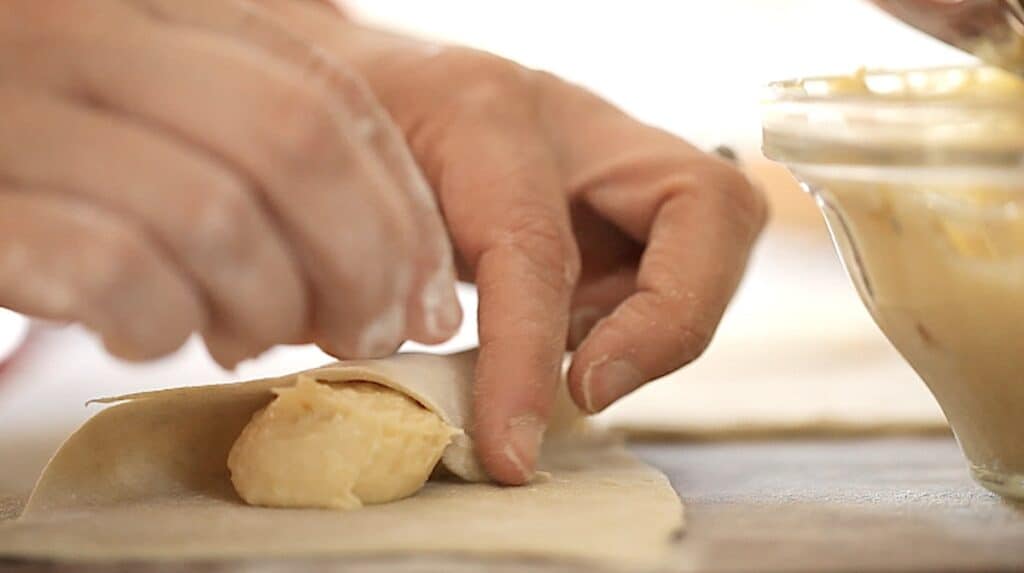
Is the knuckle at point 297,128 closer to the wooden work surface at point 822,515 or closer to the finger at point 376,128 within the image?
the finger at point 376,128

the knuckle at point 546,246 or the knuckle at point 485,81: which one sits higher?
the knuckle at point 485,81

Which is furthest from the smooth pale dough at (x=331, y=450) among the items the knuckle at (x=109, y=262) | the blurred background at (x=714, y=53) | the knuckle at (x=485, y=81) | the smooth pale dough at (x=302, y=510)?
the blurred background at (x=714, y=53)

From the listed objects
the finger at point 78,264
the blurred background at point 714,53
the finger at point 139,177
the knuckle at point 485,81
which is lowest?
the blurred background at point 714,53

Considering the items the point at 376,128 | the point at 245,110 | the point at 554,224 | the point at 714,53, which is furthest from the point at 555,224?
the point at 714,53

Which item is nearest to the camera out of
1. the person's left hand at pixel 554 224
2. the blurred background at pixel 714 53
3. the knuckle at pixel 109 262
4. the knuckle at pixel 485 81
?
the knuckle at pixel 109 262

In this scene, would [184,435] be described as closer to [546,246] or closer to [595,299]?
[546,246]

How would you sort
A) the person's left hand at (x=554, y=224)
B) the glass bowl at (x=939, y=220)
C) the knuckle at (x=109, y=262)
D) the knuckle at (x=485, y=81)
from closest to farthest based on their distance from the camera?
the knuckle at (x=109, y=262) < the glass bowl at (x=939, y=220) < the person's left hand at (x=554, y=224) < the knuckle at (x=485, y=81)
